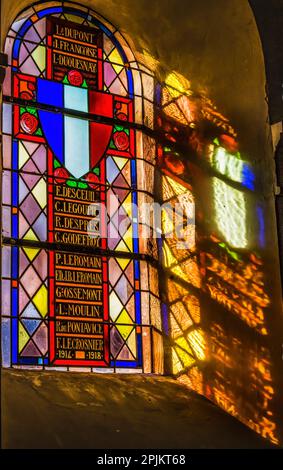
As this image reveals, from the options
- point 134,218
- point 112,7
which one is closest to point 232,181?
point 134,218

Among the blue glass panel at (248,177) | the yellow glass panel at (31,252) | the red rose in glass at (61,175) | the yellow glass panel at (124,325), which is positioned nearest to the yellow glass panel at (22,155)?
the red rose in glass at (61,175)

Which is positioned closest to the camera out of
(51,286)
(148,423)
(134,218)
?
(148,423)

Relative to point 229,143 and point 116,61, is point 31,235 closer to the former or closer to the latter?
point 116,61

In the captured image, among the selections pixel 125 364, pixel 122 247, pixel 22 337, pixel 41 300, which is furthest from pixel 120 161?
pixel 22 337

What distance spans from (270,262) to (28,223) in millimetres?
1978

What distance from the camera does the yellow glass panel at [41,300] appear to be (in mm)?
8617

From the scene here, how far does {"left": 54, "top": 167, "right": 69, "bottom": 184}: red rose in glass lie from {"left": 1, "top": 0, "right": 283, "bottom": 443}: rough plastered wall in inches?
46.0

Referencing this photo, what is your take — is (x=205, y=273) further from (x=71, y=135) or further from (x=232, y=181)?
(x=71, y=135)

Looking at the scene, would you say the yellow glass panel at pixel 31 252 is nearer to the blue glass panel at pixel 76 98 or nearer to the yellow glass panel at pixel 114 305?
the yellow glass panel at pixel 114 305

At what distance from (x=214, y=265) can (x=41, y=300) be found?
1521 mm

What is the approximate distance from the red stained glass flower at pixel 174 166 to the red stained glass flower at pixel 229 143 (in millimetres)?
395

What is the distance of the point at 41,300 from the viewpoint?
28.4 ft

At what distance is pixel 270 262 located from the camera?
9.22 m

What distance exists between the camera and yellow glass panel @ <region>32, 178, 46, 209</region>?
8.86 metres
